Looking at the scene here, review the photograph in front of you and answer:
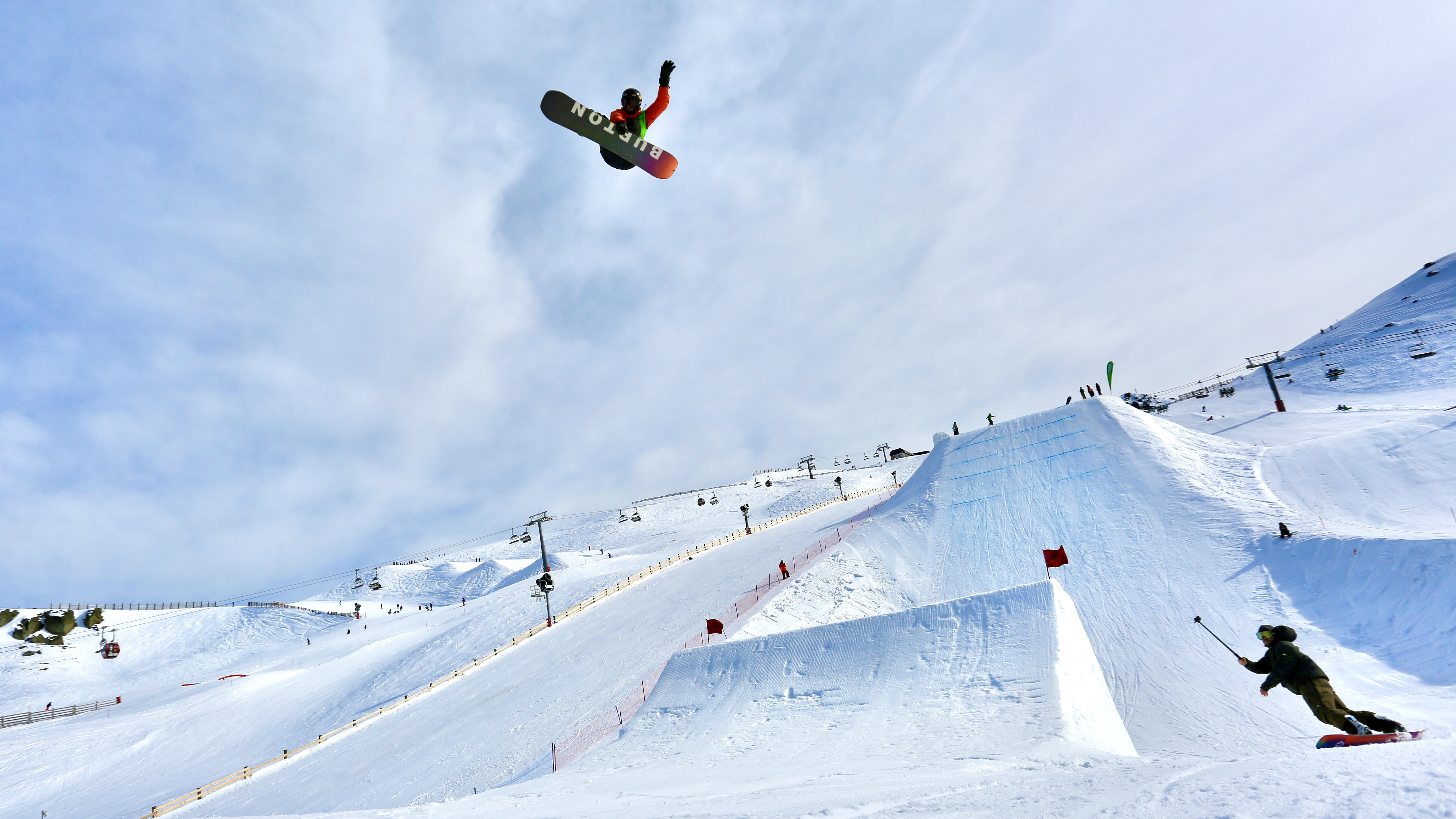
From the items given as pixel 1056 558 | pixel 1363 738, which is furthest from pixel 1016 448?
pixel 1363 738

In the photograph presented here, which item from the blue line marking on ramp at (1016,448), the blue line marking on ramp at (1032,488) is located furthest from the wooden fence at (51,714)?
the blue line marking on ramp at (1016,448)

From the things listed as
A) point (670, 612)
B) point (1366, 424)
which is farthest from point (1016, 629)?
point (1366, 424)

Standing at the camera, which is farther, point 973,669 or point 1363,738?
point 973,669

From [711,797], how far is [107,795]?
38.2 meters

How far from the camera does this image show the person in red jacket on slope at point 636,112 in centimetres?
902

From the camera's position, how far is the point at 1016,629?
13.7 metres

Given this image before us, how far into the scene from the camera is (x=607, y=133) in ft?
28.6

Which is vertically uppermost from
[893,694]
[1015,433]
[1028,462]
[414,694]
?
[1015,433]

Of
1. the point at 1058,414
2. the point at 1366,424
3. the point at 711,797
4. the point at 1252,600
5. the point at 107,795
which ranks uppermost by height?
the point at 1058,414

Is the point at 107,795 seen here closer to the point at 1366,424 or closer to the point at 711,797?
the point at 711,797

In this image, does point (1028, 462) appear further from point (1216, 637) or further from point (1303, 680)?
point (1303, 680)

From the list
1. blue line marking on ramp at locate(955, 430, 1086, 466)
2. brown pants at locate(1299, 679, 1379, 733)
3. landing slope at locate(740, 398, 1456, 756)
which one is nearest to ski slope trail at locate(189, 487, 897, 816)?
landing slope at locate(740, 398, 1456, 756)

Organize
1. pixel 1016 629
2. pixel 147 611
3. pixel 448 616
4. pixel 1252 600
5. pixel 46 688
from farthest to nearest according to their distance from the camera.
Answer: pixel 147 611 < pixel 46 688 < pixel 448 616 < pixel 1252 600 < pixel 1016 629

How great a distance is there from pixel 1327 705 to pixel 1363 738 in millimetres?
986
